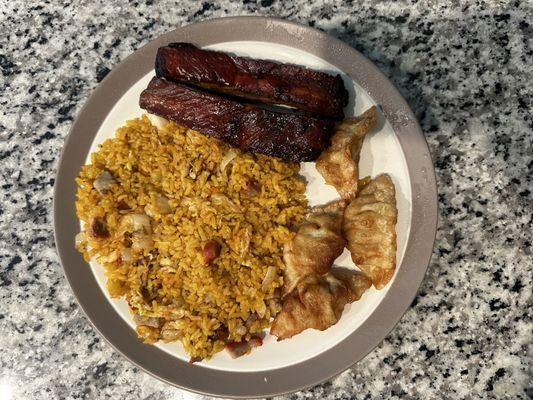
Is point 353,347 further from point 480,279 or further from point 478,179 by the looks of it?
point 478,179

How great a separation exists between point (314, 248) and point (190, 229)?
0.66m

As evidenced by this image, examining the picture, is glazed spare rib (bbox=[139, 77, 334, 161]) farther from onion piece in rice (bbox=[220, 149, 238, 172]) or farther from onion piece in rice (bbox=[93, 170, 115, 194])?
onion piece in rice (bbox=[93, 170, 115, 194])

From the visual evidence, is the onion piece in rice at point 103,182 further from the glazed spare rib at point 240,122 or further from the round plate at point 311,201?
the glazed spare rib at point 240,122

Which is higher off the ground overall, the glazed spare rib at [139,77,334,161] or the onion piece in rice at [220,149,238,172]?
the glazed spare rib at [139,77,334,161]

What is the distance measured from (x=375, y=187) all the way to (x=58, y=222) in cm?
176

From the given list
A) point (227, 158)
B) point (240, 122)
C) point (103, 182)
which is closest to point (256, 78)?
point (240, 122)

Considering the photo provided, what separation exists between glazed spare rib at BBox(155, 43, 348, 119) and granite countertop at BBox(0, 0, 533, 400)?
0.54 m

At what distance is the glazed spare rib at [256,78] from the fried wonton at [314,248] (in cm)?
57

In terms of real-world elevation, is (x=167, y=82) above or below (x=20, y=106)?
above

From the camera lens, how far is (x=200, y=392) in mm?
2717

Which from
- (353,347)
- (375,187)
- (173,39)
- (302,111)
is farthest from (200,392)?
(173,39)

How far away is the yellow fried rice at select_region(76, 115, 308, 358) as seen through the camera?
267 cm

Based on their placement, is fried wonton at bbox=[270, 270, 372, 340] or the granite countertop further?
the granite countertop

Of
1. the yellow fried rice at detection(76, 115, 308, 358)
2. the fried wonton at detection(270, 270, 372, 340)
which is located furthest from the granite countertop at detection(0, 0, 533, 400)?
the yellow fried rice at detection(76, 115, 308, 358)
